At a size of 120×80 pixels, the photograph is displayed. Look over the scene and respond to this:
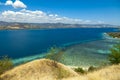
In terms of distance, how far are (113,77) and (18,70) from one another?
32000mm

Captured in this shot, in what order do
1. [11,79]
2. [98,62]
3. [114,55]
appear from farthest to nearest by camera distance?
[98,62] → [114,55] → [11,79]

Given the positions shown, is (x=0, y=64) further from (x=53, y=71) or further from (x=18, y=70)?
(x=53, y=71)

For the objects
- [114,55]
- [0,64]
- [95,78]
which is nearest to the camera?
[95,78]

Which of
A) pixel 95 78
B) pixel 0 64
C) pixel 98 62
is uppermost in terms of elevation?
pixel 95 78

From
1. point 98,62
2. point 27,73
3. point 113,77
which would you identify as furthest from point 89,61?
point 113,77

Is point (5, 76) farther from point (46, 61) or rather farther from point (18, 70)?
point (46, 61)

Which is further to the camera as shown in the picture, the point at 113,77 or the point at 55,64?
the point at 55,64

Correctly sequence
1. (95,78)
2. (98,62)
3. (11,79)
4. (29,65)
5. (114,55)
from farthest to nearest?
(98,62) → (114,55) → (29,65) → (11,79) → (95,78)

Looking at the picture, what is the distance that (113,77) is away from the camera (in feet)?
48.8

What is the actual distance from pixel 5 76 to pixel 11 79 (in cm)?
171

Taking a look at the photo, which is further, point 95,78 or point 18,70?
point 18,70

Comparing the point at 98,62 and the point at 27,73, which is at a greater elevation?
the point at 27,73

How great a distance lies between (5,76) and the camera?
4225 cm

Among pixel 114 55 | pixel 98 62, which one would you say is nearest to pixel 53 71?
pixel 114 55
